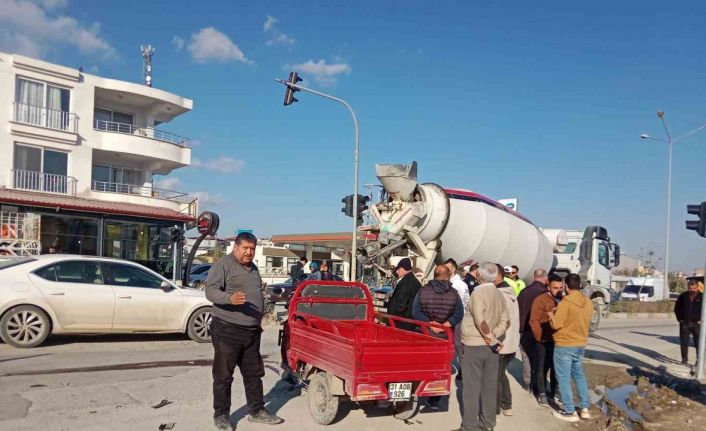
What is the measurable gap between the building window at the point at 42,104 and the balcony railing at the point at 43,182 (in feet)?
7.12

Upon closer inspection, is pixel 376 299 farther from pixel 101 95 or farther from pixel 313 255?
pixel 313 255

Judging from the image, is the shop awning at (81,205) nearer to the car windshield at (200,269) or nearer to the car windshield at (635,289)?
the car windshield at (200,269)

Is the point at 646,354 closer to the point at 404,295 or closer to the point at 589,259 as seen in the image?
the point at 589,259

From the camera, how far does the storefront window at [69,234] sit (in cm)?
2298

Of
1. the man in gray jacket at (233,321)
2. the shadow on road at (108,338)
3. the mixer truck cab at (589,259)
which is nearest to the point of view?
the man in gray jacket at (233,321)

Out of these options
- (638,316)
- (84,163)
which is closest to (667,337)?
(638,316)

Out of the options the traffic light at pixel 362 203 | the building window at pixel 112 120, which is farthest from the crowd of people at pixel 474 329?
the building window at pixel 112 120

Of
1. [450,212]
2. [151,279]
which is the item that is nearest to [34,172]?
[151,279]

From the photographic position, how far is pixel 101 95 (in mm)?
28219

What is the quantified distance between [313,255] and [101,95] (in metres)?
26.7

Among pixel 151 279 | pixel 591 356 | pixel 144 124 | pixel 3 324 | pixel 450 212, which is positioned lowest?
pixel 591 356

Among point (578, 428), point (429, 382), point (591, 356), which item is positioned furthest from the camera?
point (591, 356)

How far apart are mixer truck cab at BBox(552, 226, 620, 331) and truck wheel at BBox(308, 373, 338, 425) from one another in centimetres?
1394

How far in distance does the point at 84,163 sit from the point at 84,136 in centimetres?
122
